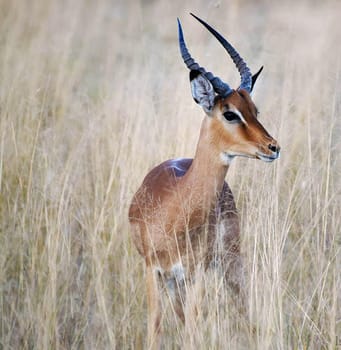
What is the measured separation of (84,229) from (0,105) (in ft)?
4.64

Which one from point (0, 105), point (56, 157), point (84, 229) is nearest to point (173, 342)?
point (84, 229)

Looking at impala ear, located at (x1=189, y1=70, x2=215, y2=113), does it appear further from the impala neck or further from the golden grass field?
the golden grass field

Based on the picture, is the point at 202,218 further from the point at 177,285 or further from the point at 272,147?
the point at 272,147

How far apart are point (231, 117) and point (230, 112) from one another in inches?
1.1

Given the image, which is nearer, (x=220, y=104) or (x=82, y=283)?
(x=220, y=104)

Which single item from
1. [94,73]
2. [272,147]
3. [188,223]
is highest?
[94,73]

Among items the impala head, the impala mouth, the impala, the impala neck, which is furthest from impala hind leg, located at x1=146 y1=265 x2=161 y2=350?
Result: the impala mouth

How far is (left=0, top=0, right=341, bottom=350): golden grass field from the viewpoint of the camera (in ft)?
14.4

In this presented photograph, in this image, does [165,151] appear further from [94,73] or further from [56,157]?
[94,73]

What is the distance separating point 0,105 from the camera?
21.1 ft

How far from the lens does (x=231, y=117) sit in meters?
4.55

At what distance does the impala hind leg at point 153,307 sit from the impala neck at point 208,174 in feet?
1.57

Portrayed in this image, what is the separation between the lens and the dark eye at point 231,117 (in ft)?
14.8

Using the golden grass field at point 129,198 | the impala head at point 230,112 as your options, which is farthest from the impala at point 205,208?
the golden grass field at point 129,198
